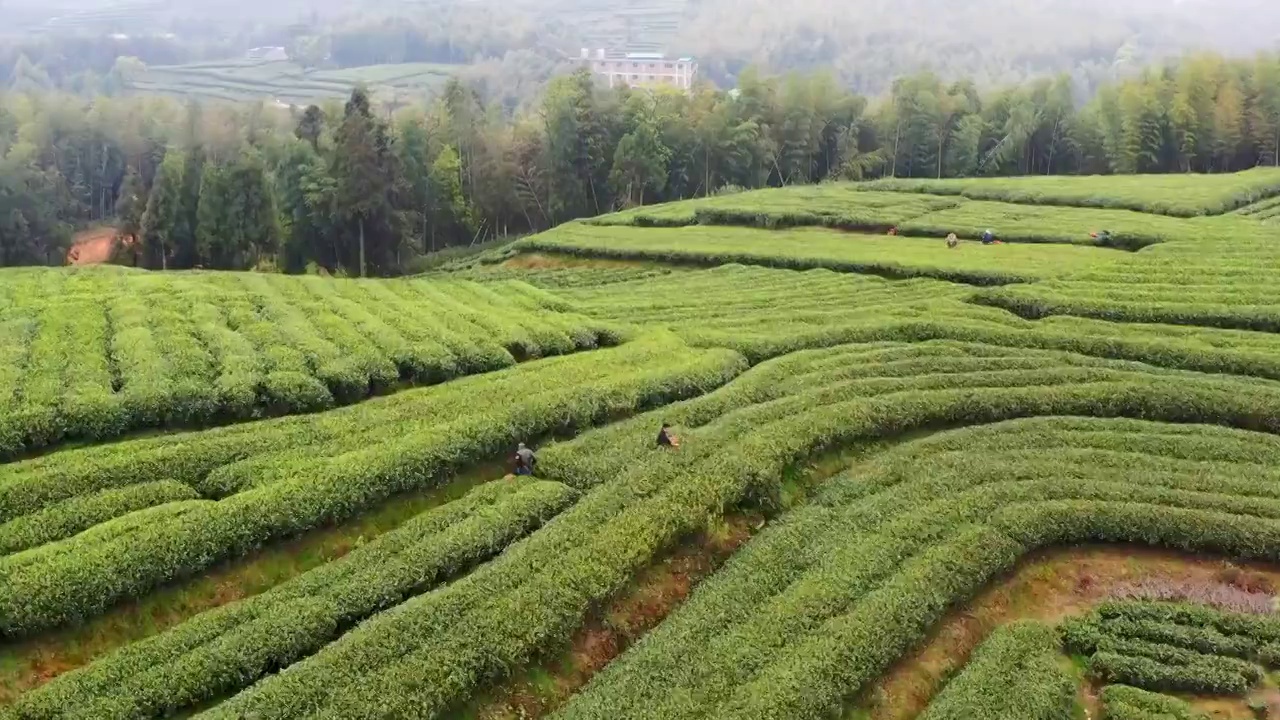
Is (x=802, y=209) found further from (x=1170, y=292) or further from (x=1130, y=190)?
(x=1170, y=292)

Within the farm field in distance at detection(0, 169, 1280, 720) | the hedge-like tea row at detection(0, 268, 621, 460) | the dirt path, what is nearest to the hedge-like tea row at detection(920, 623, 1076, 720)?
the farm field in distance at detection(0, 169, 1280, 720)

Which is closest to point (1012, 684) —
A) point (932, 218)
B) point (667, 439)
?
point (667, 439)

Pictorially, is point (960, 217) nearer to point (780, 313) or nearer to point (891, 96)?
point (780, 313)

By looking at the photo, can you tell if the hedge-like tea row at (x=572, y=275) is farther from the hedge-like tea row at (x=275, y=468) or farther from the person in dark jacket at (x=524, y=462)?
the person in dark jacket at (x=524, y=462)

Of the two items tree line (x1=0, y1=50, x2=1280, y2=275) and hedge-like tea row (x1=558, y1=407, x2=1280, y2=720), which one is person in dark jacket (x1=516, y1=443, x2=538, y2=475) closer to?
hedge-like tea row (x1=558, y1=407, x2=1280, y2=720)

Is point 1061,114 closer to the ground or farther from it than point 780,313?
farther from it

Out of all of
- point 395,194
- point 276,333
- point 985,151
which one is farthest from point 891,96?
point 276,333
